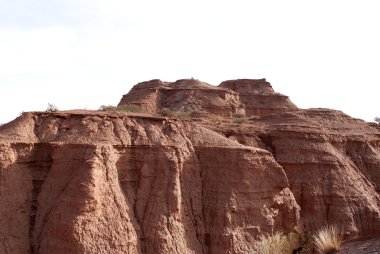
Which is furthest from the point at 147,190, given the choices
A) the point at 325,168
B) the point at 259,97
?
the point at 259,97

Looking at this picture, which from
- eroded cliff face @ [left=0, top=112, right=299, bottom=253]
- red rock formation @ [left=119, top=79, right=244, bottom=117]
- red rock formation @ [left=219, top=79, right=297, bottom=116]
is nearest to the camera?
eroded cliff face @ [left=0, top=112, right=299, bottom=253]

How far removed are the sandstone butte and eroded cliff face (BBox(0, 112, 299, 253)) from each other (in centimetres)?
4

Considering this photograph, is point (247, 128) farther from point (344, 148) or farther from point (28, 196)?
point (28, 196)

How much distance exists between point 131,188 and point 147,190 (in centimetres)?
62

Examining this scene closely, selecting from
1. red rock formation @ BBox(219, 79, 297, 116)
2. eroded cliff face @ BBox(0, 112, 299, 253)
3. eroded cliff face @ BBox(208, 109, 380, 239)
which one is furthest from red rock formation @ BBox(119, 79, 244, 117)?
eroded cliff face @ BBox(0, 112, 299, 253)

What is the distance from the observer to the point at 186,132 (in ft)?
74.3

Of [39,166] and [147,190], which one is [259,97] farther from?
[39,166]

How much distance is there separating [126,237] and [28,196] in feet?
12.6

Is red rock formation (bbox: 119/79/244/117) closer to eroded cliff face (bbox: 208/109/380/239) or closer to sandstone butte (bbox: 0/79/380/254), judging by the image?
eroded cliff face (bbox: 208/109/380/239)

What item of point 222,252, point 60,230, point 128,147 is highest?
point 128,147

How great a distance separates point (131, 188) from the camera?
66.0 feet

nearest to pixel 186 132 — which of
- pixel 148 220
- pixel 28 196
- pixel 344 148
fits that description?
pixel 148 220

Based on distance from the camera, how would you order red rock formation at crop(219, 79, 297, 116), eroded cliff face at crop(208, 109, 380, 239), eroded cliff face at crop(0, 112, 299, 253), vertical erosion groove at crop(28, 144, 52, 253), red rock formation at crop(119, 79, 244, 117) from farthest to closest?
red rock formation at crop(219, 79, 297, 116), red rock formation at crop(119, 79, 244, 117), eroded cliff face at crop(208, 109, 380, 239), vertical erosion groove at crop(28, 144, 52, 253), eroded cliff face at crop(0, 112, 299, 253)

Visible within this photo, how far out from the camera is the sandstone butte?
18.1 m
